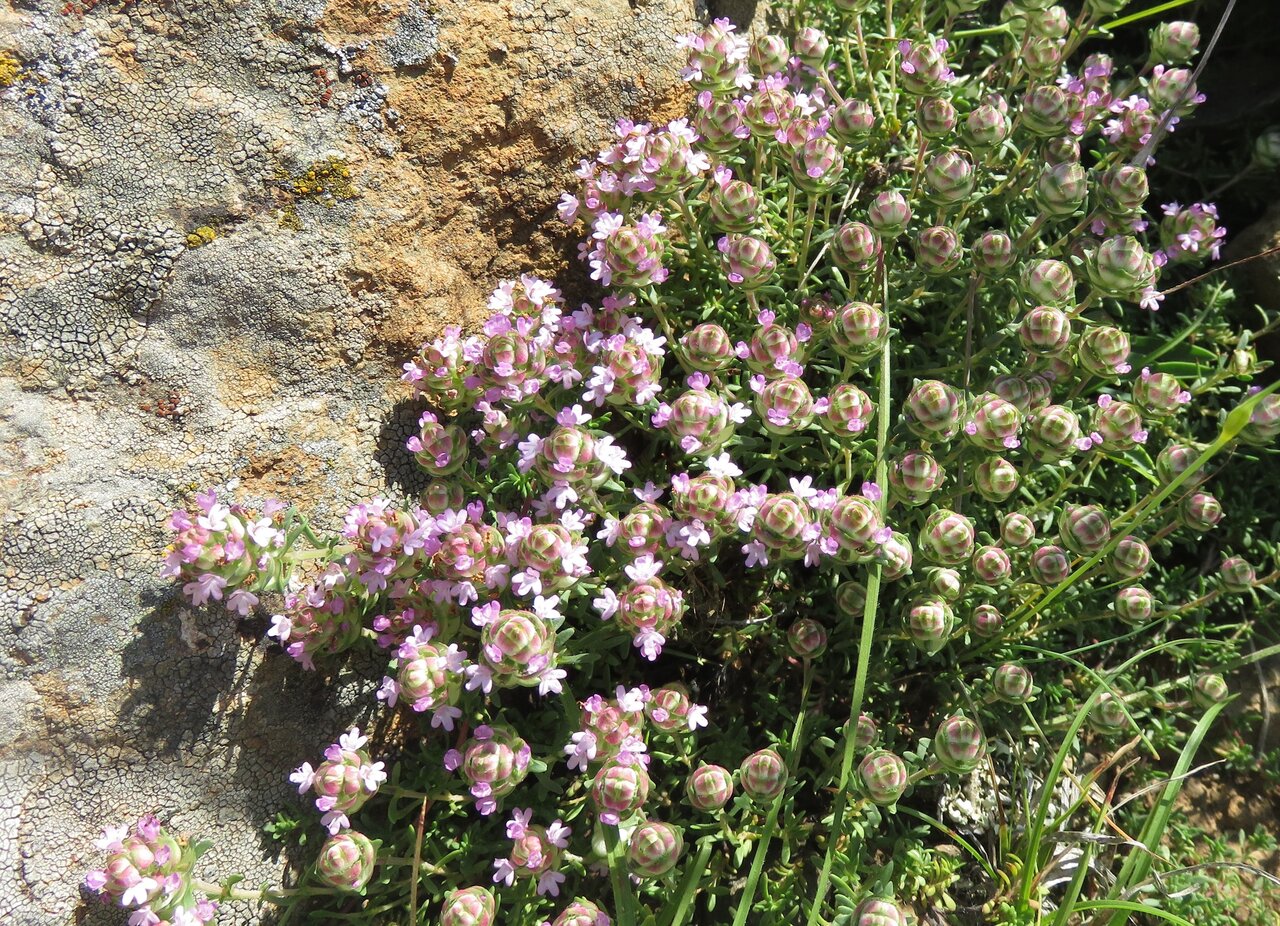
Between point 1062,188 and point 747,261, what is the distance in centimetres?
117

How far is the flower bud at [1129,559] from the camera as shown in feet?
11.1

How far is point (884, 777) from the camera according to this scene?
2967 millimetres

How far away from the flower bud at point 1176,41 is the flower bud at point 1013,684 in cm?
267

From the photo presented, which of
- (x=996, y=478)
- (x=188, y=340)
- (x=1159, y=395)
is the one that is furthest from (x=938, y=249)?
(x=188, y=340)

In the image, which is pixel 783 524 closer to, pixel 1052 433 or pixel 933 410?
pixel 933 410

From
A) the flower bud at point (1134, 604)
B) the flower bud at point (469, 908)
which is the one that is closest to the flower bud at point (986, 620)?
the flower bud at point (1134, 604)

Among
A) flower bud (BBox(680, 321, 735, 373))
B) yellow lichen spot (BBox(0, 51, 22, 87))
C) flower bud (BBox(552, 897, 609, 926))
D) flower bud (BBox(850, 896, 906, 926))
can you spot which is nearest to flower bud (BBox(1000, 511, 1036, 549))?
flower bud (BBox(680, 321, 735, 373))

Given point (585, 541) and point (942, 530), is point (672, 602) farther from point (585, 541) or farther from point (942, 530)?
point (942, 530)

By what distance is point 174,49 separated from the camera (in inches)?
137

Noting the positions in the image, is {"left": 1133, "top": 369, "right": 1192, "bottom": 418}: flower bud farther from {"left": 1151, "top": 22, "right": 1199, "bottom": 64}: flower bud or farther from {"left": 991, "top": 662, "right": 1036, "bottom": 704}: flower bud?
{"left": 1151, "top": 22, "right": 1199, "bottom": 64}: flower bud

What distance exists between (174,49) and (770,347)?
2.41 metres

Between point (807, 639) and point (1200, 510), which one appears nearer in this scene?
point (807, 639)

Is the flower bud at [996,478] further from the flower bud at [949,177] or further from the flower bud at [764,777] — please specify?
the flower bud at [764,777]

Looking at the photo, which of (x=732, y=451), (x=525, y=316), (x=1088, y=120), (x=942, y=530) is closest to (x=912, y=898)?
(x=942, y=530)
